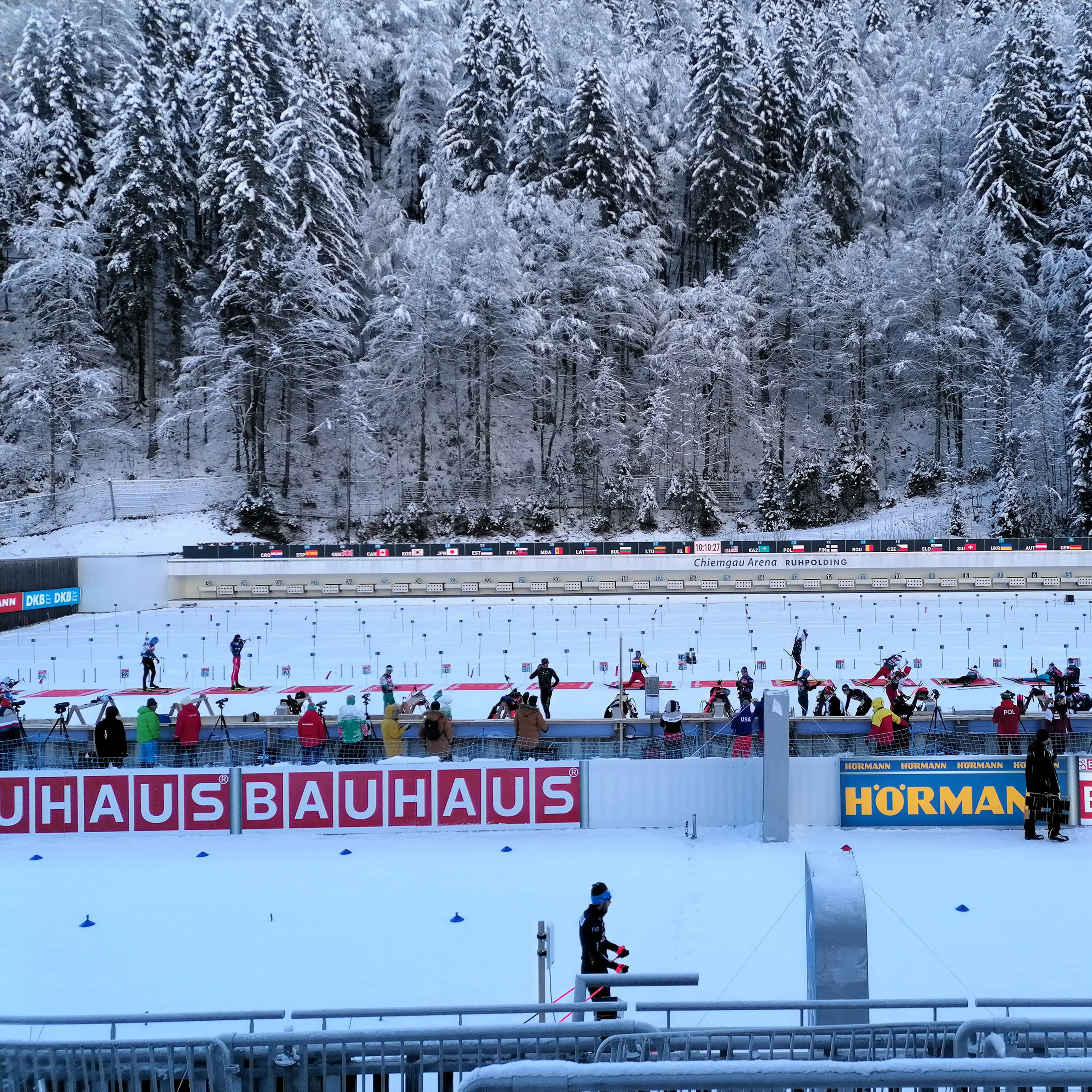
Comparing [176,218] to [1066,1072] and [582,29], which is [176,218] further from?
[1066,1072]

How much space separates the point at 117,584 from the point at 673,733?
27175 millimetres

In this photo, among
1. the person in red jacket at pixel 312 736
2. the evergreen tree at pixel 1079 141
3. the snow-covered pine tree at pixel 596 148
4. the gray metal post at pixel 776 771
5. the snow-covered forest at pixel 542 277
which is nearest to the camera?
the gray metal post at pixel 776 771

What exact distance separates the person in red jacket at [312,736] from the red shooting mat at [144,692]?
7.46m

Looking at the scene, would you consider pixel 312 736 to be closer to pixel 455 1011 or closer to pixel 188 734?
pixel 188 734

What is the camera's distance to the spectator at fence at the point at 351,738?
1183cm

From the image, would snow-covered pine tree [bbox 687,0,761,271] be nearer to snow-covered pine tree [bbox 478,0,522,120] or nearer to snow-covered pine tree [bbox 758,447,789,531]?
snow-covered pine tree [bbox 478,0,522,120]

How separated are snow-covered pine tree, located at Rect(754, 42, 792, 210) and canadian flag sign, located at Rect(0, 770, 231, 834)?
54142 mm

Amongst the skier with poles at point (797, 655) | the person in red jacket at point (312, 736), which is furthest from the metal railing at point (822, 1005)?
the skier with poles at point (797, 655)

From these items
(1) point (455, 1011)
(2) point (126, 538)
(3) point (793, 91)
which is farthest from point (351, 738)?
(3) point (793, 91)

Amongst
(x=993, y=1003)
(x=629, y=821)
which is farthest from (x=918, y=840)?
(x=993, y=1003)

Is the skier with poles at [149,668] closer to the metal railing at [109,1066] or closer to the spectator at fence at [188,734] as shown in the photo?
the spectator at fence at [188,734]

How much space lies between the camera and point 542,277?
50.8 metres

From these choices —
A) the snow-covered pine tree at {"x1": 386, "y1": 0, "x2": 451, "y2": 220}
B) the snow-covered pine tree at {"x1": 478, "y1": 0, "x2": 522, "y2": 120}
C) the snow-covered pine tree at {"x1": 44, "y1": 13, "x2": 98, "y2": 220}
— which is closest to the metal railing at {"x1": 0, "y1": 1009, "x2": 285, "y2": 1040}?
the snow-covered pine tree at {"x1": 44, "y1": 13, "x2": 98, "y2": 220}

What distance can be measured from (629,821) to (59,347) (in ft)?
148
